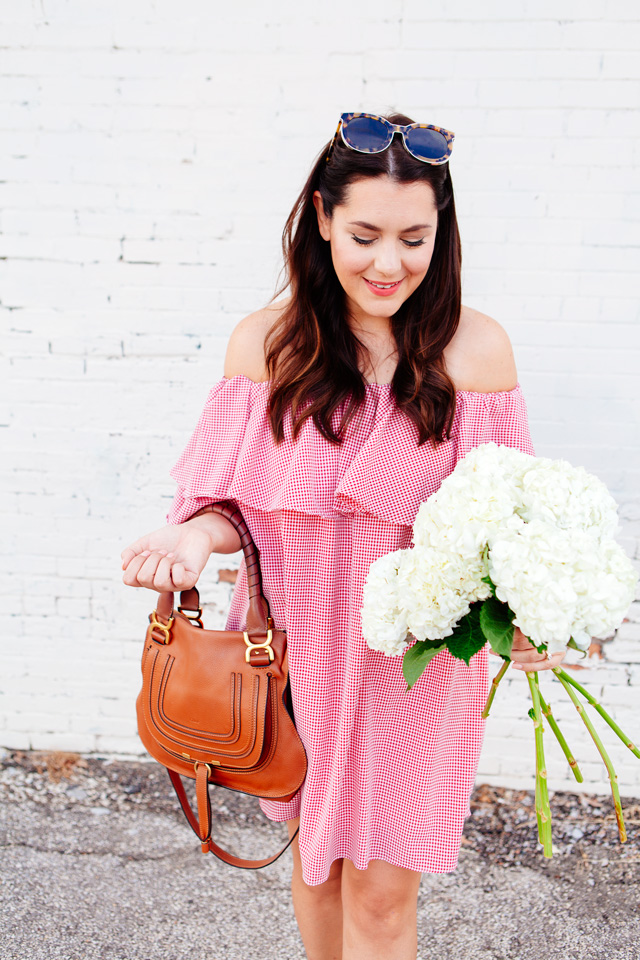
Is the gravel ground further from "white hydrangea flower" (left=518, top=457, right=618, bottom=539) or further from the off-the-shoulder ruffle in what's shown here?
"white hydrangea flower" (left=518, top=457, right=618, bottom=539)

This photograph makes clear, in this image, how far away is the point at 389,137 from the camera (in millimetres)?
1439

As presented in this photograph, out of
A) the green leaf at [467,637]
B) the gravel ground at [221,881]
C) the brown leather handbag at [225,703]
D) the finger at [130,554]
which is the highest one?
the finger at [130,554]

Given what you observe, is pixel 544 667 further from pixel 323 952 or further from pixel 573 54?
pixel 573 54

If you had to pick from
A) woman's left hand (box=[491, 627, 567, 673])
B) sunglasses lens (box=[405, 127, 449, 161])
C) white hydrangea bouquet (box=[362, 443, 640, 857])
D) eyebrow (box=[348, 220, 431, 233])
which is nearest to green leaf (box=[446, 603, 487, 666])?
white hydrangea bouquet (box=[362, 443, 640, 857])

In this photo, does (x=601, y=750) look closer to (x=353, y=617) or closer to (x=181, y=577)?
A: (x=353, y=617)

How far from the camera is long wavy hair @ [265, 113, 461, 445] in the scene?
1554 millimetres

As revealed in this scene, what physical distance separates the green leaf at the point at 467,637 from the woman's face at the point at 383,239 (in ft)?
2.18

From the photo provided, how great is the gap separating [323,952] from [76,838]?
1.17 metres

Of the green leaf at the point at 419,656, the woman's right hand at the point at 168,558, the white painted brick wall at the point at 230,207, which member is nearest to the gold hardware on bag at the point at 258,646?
the woman's right hand at the point at 168,558

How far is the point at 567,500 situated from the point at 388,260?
61cm

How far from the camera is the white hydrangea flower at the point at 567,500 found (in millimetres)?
1145

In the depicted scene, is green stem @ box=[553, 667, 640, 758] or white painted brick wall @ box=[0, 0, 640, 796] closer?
green stem @ box=[553, 667, 640, 758]

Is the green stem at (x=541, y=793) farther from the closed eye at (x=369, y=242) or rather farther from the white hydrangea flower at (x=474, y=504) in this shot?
the closed eye at (x=369, y=242)

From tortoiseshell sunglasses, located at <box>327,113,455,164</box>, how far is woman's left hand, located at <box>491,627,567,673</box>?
3.14 ft
